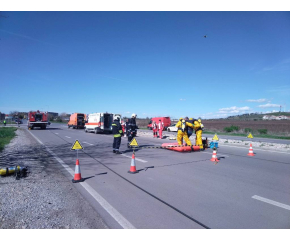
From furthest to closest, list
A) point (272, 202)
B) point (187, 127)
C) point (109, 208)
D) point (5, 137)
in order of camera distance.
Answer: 1. point (5, 137)
2. point (187, 127)
3. point (272, 202)
4. point (109, 208)

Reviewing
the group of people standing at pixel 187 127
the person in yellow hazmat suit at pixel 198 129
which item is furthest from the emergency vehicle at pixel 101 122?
the person in yellow hazmat suit at pixel 198 129

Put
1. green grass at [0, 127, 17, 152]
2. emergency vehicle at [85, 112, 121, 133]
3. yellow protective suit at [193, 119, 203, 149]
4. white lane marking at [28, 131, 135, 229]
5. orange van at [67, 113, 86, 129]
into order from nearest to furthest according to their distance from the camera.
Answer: white lane marking at [28, 131, 135, 229]
yellow protective suit at [193, 119, 203, 149]
green grass at [0, 127, 17, 152]
emergency vehicle at [85, 112, 121, 133]
orange van at [67, 113, 86, 129]

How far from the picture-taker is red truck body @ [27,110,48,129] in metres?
29.3

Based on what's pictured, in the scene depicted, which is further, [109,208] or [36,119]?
[36,119]

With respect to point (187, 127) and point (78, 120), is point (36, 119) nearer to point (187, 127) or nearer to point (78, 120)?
point (78, 120)

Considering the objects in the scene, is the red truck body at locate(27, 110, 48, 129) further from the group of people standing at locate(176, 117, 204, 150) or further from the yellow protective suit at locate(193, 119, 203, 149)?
the yellow protective suit at locate(193, 119, 203, 149)

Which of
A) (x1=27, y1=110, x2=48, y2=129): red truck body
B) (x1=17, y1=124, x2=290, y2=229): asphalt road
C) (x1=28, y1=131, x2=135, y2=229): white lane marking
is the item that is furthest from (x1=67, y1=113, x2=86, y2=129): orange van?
(x1=28, y1=131, x2=135, y2=229): white lane marking

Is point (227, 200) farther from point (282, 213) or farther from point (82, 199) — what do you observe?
point (82, 199)

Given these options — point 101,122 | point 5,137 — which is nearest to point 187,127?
point 101,122

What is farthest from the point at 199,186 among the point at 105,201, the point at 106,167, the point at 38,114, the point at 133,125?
the point at 38,114

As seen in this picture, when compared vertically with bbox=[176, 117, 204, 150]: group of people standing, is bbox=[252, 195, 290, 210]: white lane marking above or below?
below

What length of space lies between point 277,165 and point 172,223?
6489 mm

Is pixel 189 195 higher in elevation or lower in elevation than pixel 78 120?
lower

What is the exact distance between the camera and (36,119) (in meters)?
29.8
